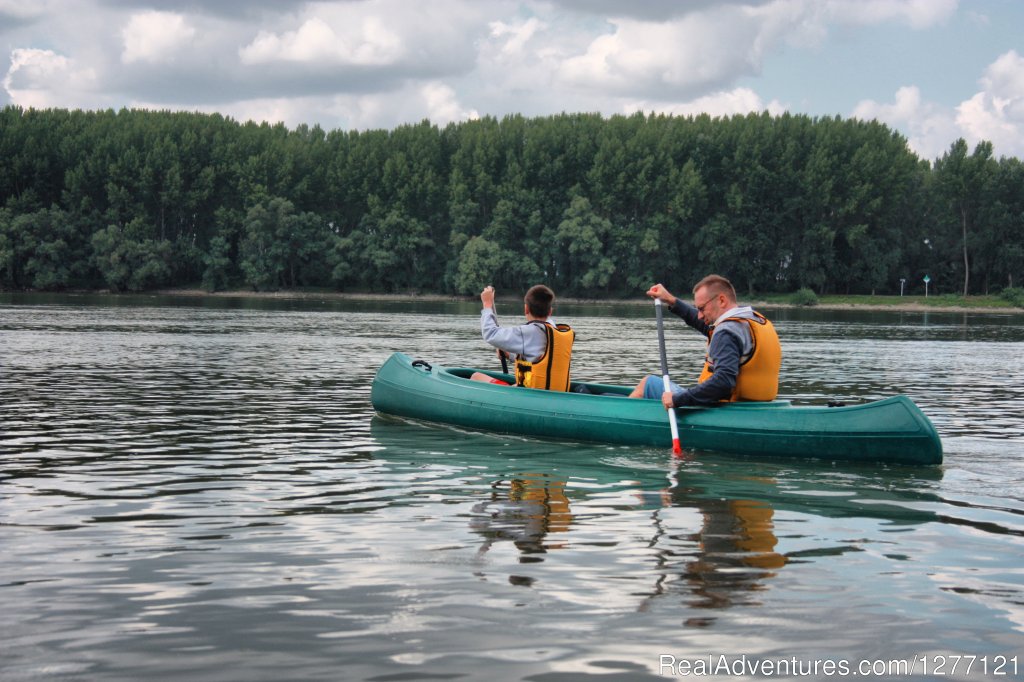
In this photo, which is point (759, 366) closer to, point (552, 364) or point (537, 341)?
point (552, 364)

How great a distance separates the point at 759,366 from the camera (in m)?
10.8

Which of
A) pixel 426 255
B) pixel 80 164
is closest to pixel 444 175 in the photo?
pixel 426 255

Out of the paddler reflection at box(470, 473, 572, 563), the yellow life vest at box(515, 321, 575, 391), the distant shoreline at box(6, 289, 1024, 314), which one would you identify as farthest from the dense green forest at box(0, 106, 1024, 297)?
the paddler reflection at box(470, 473, 572, 563)

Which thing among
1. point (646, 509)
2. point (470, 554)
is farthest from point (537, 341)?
point (470, 554)

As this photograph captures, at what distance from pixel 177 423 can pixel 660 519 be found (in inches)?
287

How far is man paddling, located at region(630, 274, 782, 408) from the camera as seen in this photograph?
414 inches

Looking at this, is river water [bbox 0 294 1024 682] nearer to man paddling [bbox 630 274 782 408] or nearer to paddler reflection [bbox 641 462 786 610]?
paddler reflection [bbox 641 462 786 610]

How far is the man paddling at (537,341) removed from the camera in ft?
38.7

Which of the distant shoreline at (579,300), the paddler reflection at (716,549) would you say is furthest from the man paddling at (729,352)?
the distant shoreline at (579,300)

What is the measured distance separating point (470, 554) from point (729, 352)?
4.57 metres

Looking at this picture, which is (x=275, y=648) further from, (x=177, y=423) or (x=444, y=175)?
(x=444, y=175)

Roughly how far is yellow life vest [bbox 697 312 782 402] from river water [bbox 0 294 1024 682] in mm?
767

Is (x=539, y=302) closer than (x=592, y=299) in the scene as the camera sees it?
Yes

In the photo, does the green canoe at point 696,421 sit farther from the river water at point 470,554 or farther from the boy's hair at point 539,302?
the boy's hair at point 539,302
